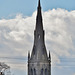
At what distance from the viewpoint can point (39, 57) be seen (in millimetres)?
84562

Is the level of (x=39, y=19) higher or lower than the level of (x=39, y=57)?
higher

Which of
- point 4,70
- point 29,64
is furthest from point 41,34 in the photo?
point 4,70

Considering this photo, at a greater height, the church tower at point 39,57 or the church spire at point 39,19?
the church spire at point 39,19

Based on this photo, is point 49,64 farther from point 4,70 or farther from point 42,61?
point 4,70

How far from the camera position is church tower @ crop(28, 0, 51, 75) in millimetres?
83938

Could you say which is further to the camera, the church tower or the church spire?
the church spire

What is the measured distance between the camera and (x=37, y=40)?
8612 cm

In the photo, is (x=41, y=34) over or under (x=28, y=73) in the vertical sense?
over

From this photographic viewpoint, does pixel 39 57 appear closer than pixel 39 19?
Yes

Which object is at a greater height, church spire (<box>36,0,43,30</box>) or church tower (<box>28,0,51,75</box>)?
church spire (<box>36,0,43,30</box>)

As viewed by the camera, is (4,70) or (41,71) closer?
(4,70)

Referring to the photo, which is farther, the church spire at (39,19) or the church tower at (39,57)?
the church spire at (39,19)

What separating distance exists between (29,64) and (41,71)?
290cm

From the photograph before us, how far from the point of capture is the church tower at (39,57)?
83938mm
